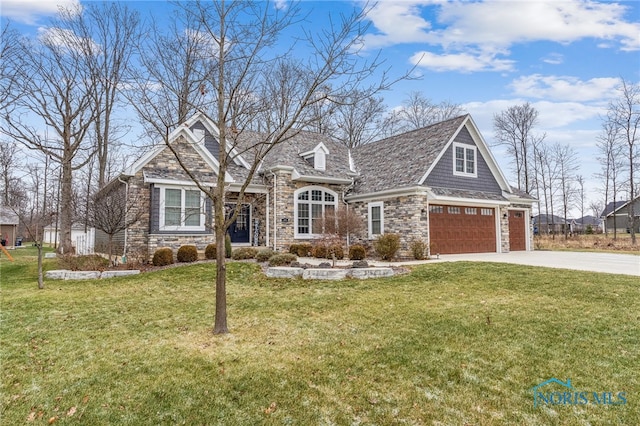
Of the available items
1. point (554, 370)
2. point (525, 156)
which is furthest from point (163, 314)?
point (525, 156)

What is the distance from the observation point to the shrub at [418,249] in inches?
586

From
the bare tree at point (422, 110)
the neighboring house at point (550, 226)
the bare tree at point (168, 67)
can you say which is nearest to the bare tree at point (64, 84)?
the bare tree at point (168, 67)

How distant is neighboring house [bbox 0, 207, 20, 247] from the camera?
102 feet

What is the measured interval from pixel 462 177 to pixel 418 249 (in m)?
5.15

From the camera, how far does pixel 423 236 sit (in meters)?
15.5

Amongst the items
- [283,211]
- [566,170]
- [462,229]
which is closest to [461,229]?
[462,229]

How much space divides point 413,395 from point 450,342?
1788 millimetres

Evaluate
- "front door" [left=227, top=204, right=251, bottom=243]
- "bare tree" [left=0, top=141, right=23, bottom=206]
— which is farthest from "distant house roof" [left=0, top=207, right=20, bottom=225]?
"front door" [left=227, top=204, right=251, bottom=243]

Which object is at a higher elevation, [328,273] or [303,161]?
[303,161]

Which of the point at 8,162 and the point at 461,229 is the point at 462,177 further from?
the point at 8,162

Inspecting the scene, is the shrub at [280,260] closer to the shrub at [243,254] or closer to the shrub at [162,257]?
the shrub at [243,254]

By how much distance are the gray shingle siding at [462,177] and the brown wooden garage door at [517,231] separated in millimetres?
1942

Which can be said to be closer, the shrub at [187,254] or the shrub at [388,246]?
the shrub at [187,254]

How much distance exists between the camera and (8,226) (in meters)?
32.0
